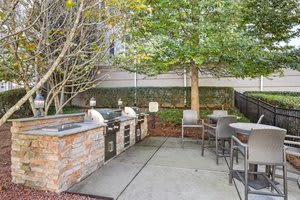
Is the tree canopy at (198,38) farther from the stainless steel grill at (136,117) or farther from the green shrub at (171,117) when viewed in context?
the green shrub at (171,117)

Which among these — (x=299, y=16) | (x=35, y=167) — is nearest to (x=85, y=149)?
(x=35, y=167)

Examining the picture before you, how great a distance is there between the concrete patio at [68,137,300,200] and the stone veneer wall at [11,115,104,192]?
30 cm

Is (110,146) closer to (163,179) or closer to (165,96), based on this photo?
(163,179)

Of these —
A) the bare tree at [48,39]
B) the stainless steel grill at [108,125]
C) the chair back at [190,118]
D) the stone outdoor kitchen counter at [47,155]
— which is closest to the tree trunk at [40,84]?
the bare tree at [48,39]

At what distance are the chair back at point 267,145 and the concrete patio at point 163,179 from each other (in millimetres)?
658

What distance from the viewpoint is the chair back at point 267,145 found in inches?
108

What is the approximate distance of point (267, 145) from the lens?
276 centimetres

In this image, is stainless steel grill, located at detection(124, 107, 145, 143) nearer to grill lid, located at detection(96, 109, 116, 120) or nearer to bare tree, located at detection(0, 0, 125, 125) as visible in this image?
grill lid, located at detection(96, 109, 116, 120)

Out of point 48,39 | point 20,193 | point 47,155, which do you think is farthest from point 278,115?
point 48,39

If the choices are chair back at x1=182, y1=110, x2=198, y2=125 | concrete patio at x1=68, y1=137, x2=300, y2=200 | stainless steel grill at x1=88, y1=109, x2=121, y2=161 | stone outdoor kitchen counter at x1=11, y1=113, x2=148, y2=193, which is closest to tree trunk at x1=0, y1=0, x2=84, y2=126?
stone outdoor kitchen counter at x1=11, y1=113, x2=148, y2=193

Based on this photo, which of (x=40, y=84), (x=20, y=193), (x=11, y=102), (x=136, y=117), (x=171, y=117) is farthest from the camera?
(x=11, y=102)

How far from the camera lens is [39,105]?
3.56 metres

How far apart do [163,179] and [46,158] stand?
6.43ft

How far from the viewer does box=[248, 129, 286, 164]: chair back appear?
8.96 feet
